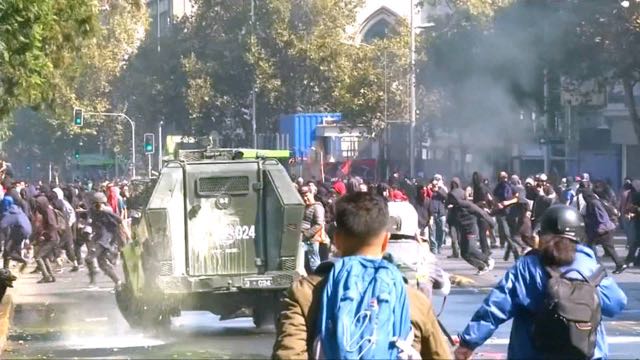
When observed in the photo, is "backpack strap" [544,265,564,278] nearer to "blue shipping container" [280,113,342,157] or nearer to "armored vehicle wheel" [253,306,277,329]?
"armored vehicle wheel" [253,306,277,329]

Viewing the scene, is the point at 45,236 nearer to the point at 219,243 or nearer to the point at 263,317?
the point at 263,317

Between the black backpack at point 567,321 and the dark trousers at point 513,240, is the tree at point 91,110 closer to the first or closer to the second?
the dark trousers at point 513,240

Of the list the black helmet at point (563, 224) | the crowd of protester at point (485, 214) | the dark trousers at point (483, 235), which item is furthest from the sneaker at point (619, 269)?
the black helmet at point (563, 224)

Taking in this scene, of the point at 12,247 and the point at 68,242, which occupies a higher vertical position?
the point at 12,247

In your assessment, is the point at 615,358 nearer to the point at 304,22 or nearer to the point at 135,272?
the point at 135,272

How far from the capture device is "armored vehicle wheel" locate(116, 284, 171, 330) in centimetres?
1662

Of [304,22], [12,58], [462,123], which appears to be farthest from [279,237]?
[304,22]

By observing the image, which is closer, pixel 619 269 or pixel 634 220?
pixel 619 269

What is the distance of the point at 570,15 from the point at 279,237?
29630 millimetres

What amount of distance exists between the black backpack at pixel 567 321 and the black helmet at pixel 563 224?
34 cm

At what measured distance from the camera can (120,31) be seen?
74.6 metres

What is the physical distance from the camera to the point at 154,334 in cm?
1697

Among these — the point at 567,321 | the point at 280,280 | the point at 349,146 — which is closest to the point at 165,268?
the point at 280,280

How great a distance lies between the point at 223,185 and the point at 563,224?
10130 mm
